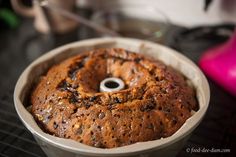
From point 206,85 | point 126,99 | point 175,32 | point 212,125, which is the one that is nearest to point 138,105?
point 126,99

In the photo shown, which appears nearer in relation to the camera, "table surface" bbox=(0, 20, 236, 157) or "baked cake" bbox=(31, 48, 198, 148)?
"baked cake" bbox=(31, 48, 198, 148)

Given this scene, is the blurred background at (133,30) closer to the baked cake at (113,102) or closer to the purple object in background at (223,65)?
the purple object in background at (223,65)

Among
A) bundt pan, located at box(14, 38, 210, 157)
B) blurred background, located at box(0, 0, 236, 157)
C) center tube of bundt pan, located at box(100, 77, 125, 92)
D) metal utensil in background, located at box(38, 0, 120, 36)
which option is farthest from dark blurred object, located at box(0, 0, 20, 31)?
center tube of bundt pan, located at box(100, 77, 125, 92)

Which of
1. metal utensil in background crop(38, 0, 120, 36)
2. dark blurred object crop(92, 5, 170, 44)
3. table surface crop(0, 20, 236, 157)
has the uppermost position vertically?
metal utensil in background crop(38, 0, 120, 36)

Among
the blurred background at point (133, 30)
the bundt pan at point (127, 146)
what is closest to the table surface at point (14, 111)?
the blurred background at point (133, 30)

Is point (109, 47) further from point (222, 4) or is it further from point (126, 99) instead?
point (222, 4)

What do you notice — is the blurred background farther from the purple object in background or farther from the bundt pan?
the bundt pan
